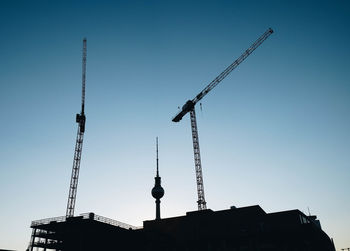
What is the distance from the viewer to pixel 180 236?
59500 millimetres

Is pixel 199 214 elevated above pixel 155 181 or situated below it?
below

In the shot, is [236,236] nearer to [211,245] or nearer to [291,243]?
[211,245]

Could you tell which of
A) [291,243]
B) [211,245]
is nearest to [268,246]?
[291,243]

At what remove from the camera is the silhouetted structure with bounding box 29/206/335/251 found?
125 ft

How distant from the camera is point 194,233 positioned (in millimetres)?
58469

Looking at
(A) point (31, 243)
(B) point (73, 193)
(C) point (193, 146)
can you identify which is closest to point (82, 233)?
(A) point (31, 243)

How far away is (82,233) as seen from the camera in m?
36.2

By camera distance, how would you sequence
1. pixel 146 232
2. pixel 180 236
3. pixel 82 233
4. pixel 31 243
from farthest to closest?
pixel 180 236, pixel 146 232, pixel 31 243, pixel 82 233

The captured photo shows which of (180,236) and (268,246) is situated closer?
(268,246)

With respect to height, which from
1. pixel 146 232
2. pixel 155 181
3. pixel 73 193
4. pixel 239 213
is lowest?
pixel 146 232

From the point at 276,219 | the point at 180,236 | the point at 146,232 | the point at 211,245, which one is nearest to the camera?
the point at 146,232

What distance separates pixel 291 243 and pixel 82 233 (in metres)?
32.9

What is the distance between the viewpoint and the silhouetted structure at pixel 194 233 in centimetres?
3811

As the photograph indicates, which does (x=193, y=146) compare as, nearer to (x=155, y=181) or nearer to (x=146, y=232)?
(x=155, y=181)
